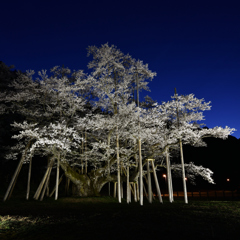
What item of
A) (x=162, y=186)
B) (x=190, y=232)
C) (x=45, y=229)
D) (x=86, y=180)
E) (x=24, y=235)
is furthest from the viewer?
(x=162, y=186)

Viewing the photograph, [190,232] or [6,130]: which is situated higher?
[6,130]

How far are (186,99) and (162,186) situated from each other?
32.2m

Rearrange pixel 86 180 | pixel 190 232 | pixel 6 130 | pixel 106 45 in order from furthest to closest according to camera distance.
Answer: pixel 6 130, pixel 86 180, pixel 106 45, pixel 190 232

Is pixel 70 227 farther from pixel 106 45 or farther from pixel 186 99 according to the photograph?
pixel 106 45

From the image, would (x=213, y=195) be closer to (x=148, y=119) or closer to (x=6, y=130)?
(x=148, y=119)

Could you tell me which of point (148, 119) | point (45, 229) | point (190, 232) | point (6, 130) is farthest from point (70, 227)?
point (6, 130)

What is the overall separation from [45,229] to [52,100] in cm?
1493

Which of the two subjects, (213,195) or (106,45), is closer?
(106,45)

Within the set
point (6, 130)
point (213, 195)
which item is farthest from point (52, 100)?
point (213, 195)

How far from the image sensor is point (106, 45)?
19.7 meters

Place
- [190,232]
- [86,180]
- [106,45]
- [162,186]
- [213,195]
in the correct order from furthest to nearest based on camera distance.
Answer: [162,186] < [213,195] < [86,180] < [106,45] < [190,232]

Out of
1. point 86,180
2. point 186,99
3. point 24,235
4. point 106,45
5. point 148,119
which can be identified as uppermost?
point 106,45

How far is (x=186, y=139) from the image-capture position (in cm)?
1800

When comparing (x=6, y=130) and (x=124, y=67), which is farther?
(x=6, y=130)
